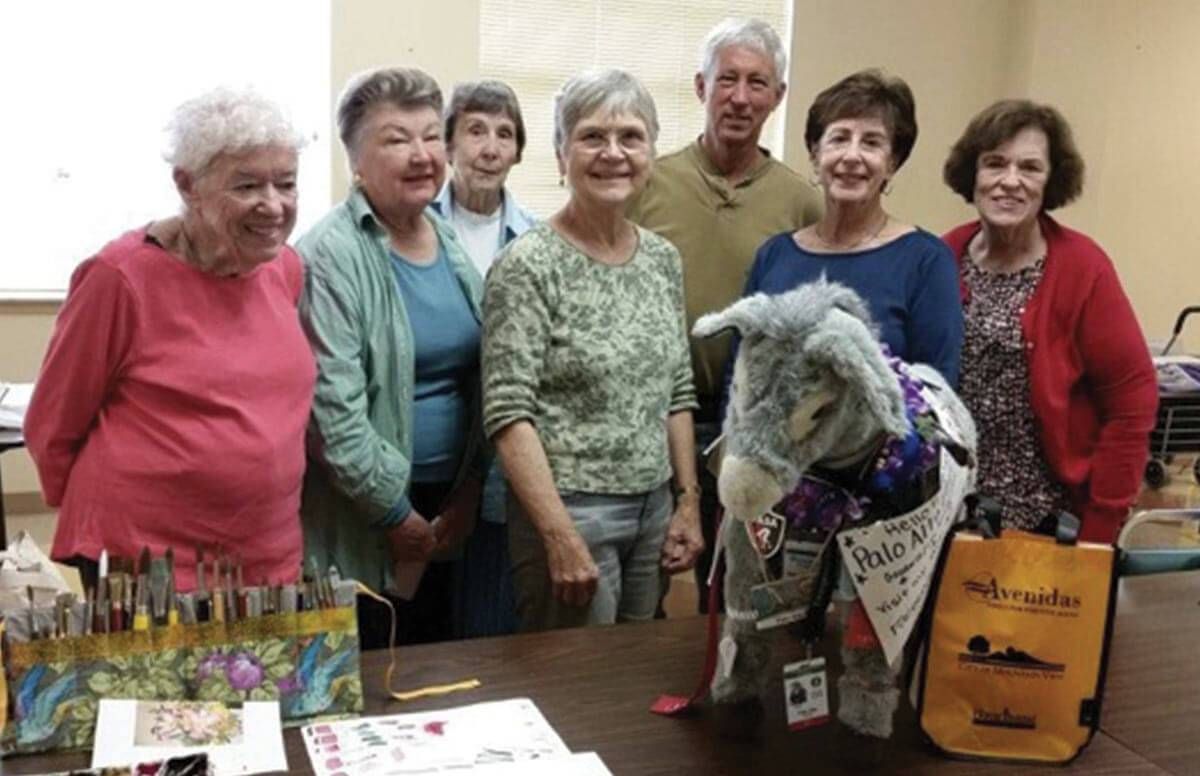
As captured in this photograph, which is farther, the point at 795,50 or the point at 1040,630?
the point at 795,50

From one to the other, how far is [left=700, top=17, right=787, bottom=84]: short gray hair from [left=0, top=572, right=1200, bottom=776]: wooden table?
1183mm

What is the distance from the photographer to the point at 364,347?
5.90ft

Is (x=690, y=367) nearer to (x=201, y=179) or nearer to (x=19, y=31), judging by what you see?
(x=201, y=179)

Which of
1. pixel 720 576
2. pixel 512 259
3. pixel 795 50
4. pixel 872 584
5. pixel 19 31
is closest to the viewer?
pixel 872 584

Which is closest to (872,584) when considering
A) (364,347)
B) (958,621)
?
(958,621)

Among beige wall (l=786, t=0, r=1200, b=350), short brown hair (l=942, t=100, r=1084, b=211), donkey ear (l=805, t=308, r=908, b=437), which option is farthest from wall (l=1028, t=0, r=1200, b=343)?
donkey ear (l=805, t=308, r=908, b=437)

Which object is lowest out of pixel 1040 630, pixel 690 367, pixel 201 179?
pixel 1040 630

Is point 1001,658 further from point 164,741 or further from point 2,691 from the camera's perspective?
point 2,691

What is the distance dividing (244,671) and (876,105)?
136 cm

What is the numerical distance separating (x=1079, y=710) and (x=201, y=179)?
1356mm

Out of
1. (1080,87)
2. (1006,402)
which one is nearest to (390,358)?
(1006,402)

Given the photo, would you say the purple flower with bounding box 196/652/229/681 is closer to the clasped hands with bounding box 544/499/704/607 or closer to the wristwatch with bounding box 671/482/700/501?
the clasped hands with bounding box 544/499/704/607

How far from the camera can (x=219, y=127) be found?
4.97 feet

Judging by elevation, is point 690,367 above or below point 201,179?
below
